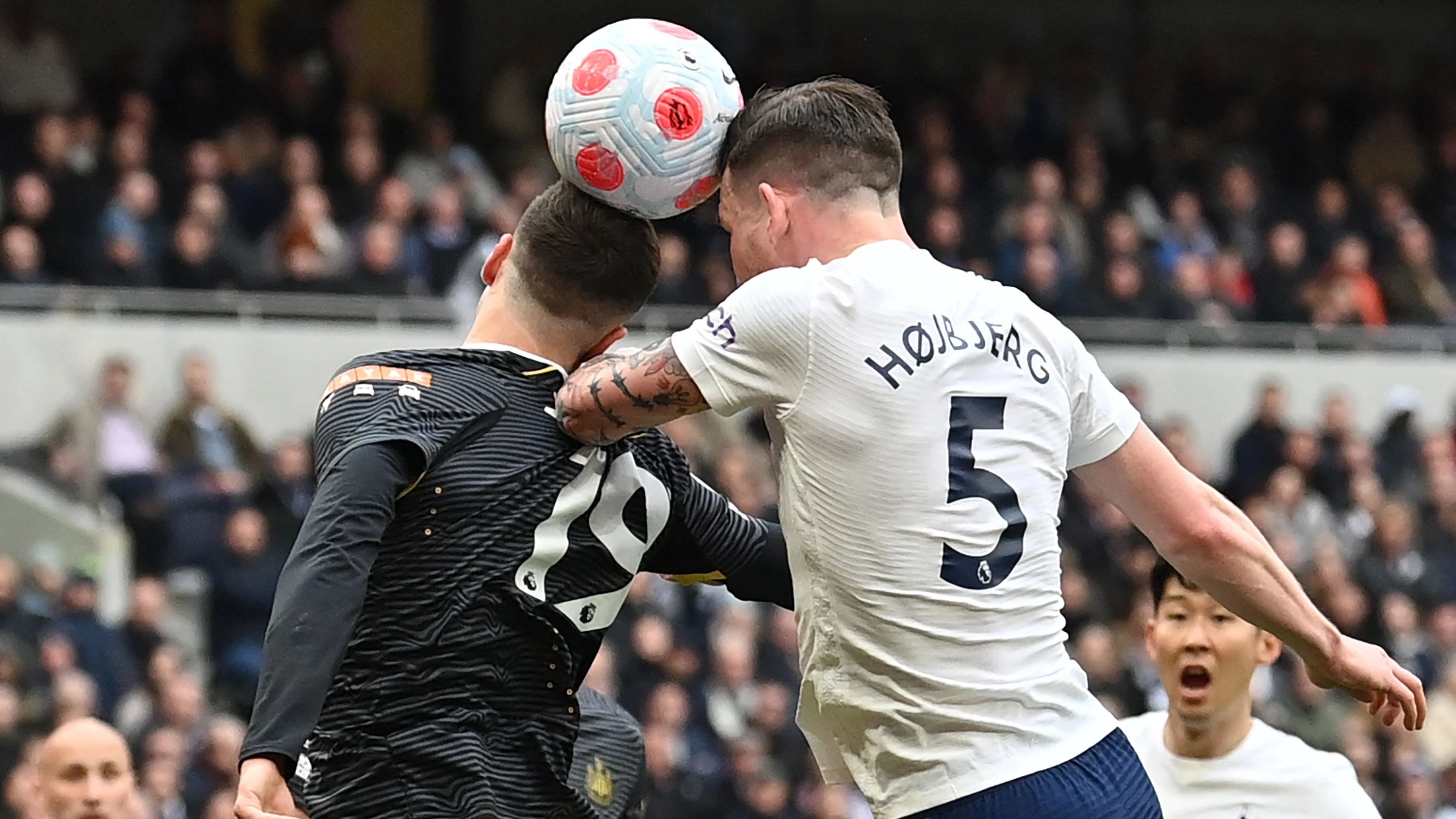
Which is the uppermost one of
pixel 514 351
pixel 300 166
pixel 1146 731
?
pixel 514 351

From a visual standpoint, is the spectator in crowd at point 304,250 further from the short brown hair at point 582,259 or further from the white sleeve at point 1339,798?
the short brown hair at point 582,259

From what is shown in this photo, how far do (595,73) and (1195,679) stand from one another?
2361 mm

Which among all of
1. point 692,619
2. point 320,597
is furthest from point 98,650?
point 320,597

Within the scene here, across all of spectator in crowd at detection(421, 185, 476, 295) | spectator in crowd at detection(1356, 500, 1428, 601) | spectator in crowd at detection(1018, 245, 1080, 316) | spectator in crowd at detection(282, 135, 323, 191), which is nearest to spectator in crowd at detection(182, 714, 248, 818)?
spectator in crowd at detection(421, 185, 476, 295)

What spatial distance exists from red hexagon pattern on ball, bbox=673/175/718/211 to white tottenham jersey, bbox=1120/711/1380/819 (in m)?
2.00

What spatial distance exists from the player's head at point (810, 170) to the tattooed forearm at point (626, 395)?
0.92 ft

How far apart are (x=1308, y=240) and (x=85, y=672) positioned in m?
10.5

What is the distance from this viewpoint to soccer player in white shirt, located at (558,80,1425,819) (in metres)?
4.07

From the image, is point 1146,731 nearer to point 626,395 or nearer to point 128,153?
point 626,395

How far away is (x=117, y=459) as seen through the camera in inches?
498

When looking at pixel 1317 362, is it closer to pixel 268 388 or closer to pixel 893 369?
pixel 268 388

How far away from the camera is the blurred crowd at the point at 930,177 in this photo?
13875mm

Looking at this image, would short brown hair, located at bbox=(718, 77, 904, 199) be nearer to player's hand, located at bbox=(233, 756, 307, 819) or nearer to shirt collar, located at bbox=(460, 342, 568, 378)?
shirt collar, located at bbox=(460, 342, 568, 378)

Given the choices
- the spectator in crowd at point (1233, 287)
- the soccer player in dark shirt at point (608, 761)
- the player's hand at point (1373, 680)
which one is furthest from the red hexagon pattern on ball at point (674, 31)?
the spectator in crowd at point (1233, 287)
